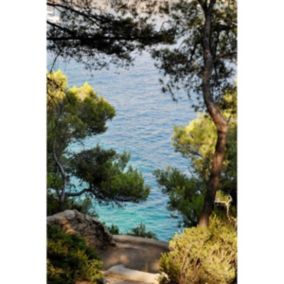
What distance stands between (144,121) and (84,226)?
0.87m

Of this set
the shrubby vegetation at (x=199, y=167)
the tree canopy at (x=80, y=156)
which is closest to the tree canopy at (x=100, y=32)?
the tree canopy at (x=80, y=156)

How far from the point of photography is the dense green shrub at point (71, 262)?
314 inches

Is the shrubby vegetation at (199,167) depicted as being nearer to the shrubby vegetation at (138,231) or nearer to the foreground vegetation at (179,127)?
the foreground vegetation at (179,127)

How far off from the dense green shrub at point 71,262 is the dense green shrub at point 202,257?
19.3 inches

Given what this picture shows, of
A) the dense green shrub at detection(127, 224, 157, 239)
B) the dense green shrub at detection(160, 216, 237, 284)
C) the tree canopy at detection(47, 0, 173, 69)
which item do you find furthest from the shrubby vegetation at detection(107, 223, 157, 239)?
the tree canopy at detection(47, 0, 173, 69)

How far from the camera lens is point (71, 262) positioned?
801 cm

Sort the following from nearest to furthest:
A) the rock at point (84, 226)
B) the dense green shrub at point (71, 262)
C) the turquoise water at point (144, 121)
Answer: the dense green shrub at point (71, 262) < the turquoise water at point (144, 121) < the rock at point (84, 226)

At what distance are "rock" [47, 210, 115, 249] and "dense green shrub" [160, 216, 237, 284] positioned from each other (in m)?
0.45

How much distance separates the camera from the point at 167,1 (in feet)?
26.5

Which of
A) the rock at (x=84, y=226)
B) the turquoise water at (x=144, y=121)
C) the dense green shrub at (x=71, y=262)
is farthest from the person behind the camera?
the rock at (x=84, y=226)
